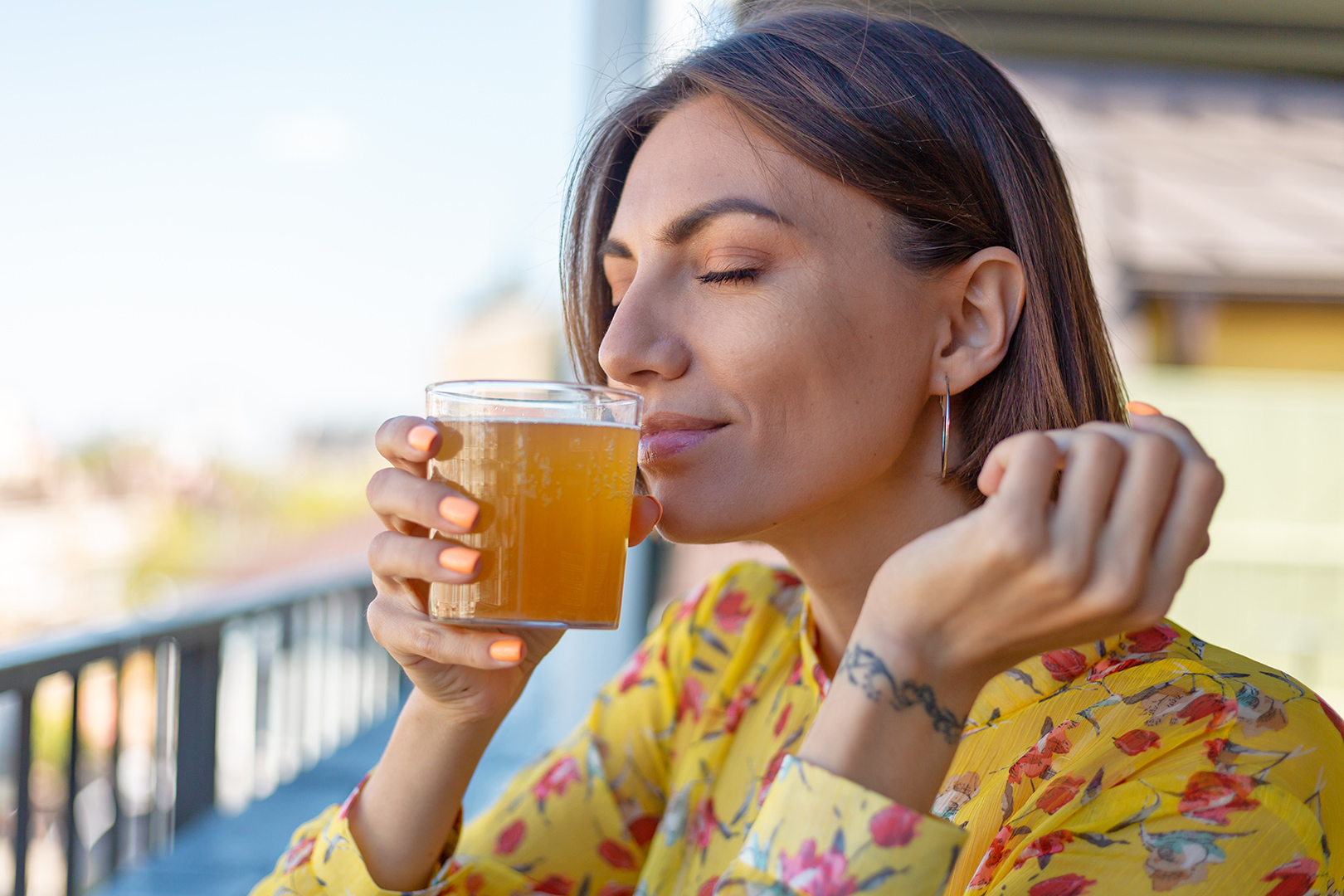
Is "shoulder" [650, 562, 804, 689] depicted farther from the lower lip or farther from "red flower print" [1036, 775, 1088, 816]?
"red flower print" [1036, 775, 1088, 816]

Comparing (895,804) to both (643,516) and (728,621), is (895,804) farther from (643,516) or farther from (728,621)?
(728,621)

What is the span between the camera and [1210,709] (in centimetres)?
109

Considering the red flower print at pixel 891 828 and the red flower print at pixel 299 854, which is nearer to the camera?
the red flower print at pixel 891 828

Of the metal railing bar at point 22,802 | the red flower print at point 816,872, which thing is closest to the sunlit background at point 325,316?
the metal railing bar at point 22,802

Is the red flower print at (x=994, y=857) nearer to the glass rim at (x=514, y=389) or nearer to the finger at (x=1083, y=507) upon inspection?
the finger at (x=1083, y=507)

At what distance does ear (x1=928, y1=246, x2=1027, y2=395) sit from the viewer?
1.40m

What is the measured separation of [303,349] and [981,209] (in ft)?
24.8

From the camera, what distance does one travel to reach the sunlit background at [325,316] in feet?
17.4

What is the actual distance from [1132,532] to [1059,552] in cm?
6

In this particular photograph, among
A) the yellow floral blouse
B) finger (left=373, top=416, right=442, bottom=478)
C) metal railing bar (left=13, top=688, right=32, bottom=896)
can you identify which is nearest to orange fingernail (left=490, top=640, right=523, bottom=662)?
finger (left=373, top=416, right=442, bottom=478)

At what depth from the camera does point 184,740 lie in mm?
3945

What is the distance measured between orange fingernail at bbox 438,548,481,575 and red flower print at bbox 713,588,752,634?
0.85 metres

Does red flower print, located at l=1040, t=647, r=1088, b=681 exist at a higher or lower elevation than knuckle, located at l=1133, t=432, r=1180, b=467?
lower

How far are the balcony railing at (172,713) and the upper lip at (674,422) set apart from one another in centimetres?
183
